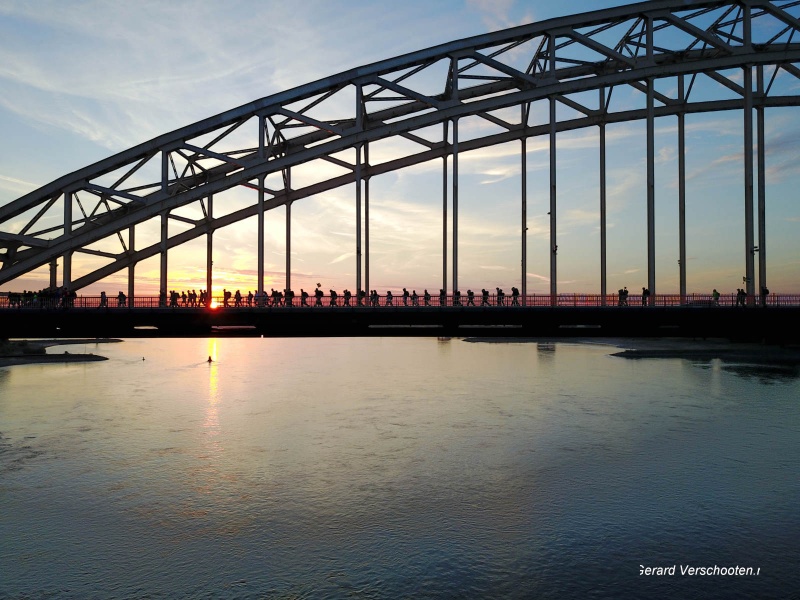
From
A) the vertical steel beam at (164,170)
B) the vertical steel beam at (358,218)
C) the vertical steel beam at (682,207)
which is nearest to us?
the vertical steel beam at (358,218)

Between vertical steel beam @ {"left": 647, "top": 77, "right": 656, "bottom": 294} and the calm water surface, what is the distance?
26.5ft

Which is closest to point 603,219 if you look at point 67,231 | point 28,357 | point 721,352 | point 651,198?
point 651,198

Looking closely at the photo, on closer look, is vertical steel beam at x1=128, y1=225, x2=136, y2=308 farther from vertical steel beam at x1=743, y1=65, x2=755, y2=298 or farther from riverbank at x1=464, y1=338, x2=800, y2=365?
riverbank at x1=464, y1=338, x2=800, y2=365

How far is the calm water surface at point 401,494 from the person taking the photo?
16734 mm

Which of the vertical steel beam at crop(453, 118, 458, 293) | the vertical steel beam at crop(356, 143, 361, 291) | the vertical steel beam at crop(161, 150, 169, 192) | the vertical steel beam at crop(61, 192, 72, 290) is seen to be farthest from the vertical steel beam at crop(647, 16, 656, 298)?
the vertical steel beam at crop(61, 192, 72, 290)

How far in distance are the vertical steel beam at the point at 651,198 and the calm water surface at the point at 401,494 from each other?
8087mm

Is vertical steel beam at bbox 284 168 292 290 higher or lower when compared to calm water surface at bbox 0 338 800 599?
higher

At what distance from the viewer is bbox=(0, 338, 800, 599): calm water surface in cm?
1673

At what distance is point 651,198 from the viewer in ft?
129

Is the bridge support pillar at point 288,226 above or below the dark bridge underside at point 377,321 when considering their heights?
above

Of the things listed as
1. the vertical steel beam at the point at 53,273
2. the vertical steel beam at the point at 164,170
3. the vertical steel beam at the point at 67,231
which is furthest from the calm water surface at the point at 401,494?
the vertical steel beam at the point at 164,170

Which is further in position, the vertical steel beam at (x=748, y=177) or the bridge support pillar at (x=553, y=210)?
the vertical steel beam at (x=748, y=177)

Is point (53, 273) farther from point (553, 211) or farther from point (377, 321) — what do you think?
point (553, 211)

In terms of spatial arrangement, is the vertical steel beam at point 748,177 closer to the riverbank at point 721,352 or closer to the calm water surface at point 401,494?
the calm water surface at point 401,494
